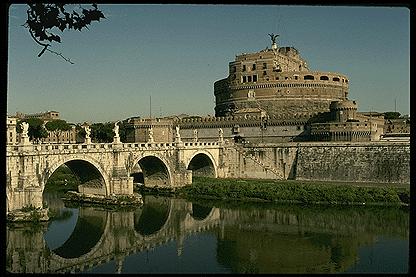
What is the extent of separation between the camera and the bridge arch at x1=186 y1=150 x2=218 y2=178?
30.3 metres

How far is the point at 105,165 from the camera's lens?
72.8ft

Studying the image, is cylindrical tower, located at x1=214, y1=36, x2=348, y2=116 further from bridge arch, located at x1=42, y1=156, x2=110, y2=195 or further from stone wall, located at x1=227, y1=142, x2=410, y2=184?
bridge arch, located at x1=42, y1=156, x2=110, y2=195

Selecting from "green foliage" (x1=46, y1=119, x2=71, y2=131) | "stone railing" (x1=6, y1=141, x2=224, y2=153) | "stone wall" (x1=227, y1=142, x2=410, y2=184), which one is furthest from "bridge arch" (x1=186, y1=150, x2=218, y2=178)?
"green foliage" (x1=46, y1=119, x2=71, y2=131)

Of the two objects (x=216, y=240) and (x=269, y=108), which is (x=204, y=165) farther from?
(x=216, y=240)

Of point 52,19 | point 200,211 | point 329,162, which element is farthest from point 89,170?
point 52,19

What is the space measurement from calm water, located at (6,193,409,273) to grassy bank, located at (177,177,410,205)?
79cm

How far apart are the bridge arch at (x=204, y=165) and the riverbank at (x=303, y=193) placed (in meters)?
3.59

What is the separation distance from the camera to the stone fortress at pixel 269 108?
3212 cm

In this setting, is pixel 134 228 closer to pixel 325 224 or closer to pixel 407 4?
pixel 325 224

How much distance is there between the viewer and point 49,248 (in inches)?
603

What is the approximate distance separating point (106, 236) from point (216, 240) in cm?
391

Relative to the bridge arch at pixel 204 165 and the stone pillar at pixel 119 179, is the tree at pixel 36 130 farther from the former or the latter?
the stone pillar at pixel 119 179

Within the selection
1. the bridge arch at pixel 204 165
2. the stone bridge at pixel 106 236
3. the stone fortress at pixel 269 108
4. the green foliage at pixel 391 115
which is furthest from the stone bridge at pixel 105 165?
the green foliage at pixel 391 115
